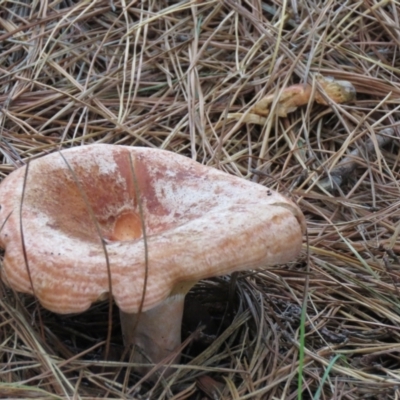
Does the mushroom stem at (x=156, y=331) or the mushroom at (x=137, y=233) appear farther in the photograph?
the mushroom stem at (x=156, y=331)

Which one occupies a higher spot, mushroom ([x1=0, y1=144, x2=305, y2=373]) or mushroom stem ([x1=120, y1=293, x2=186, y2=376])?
mushroom ([x1=0, y1=144, x2=305, y2=373])

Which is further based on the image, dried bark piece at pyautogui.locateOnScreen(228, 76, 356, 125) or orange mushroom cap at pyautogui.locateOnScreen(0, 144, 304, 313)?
dried bark piece at pyautogui.locateOnScreen(228, 76, 356, 125)

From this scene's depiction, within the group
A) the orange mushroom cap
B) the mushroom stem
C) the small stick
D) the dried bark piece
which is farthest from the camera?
the dried bark piece

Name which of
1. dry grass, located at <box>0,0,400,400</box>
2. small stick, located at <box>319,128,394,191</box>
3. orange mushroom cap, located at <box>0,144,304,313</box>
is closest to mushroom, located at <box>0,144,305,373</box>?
orange mushroom cap, located at <box>0,144,304,313</box>

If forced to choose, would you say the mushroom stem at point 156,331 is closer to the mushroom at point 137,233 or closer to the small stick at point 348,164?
the mushroom at point 137,233

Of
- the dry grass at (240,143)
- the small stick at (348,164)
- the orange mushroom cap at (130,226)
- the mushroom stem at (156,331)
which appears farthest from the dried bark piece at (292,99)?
the mushroom stem at (156,331)

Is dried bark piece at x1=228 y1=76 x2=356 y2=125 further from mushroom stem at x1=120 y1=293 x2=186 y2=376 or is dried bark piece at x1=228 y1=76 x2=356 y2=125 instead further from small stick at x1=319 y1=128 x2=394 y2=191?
mushroom stem at x1=120 y1=293 x2=186 y2=376
